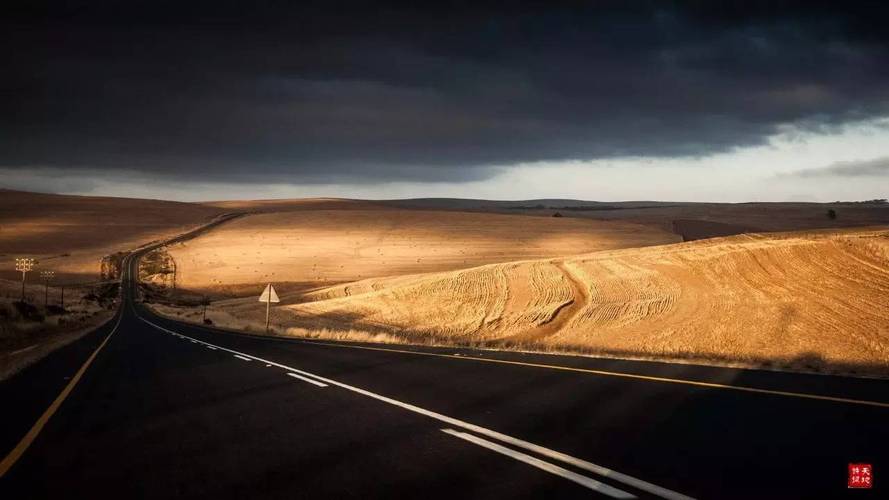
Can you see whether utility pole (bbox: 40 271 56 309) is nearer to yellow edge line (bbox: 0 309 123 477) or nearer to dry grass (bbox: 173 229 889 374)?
dry grass (bbox: 173 229 889 374)

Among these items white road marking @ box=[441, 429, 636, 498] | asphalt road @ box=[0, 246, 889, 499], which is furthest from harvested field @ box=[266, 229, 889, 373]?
white road marking @ box=[441, 429, 636, 498]

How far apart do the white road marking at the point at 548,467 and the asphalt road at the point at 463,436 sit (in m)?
0.02

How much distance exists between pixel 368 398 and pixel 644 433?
14.9ft

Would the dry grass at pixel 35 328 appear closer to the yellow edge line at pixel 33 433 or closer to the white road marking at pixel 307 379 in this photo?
the yellow edge line at pixel 33 433

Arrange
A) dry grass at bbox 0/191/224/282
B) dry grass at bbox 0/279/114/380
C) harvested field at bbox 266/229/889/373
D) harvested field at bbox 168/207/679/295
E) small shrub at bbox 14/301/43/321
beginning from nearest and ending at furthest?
harvested field at bbox 266/229/889/373
dry grass at bbox 0/279/114/380
small shrub at bbox 14/301/43/321
harvested field at bbox 168/207/679/295
dry grass at bbox 0/191/224/282

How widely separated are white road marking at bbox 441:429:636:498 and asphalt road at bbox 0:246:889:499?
2 centimetres

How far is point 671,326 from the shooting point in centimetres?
2252

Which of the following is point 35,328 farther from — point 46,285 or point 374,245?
point 374,245

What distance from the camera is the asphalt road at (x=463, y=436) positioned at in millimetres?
5227

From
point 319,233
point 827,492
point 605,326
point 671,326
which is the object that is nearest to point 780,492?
point 827,492

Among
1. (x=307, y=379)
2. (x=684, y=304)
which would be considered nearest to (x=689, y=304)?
(x=684, y=304)

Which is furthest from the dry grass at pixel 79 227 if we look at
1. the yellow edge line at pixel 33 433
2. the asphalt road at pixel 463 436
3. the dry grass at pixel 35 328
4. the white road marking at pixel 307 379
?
the asphalt road at pixel 463 436

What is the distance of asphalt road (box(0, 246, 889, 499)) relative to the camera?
523 cm

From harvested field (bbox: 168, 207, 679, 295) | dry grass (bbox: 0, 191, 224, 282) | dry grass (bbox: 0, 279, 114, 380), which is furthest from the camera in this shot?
dry grass (bbox: 0, 191, 224, 282)
